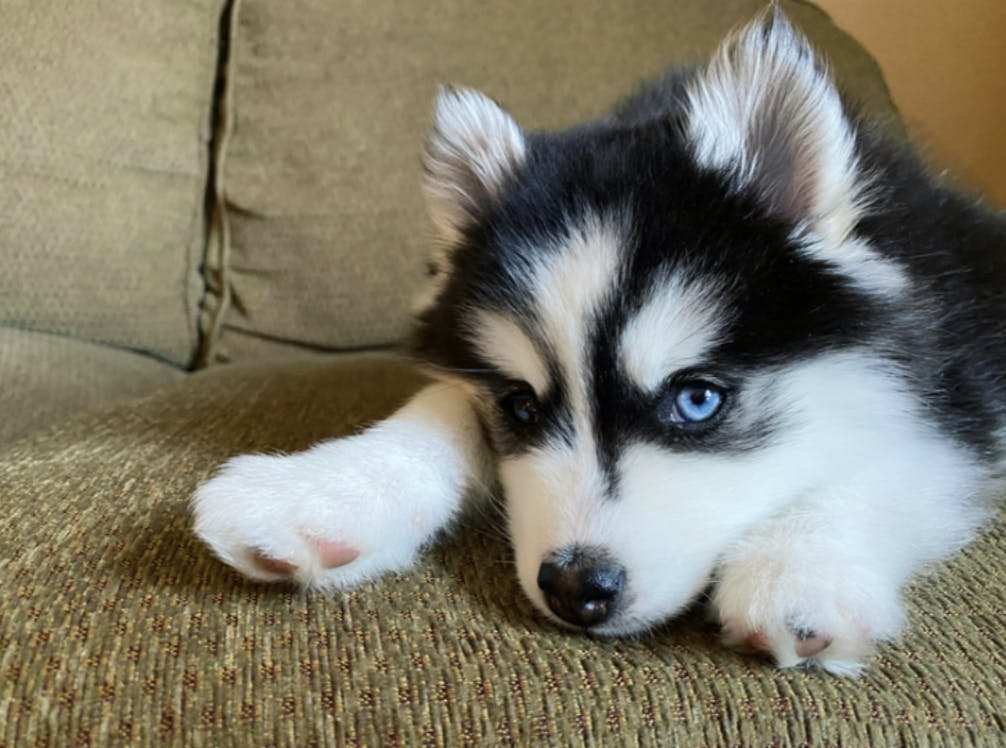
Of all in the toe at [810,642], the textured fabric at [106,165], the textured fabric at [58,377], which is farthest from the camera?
the textured fabric at [106,165]

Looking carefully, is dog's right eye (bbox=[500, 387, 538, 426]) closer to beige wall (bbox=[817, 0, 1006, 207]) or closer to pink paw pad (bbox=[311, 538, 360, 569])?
pink paw pad (bbox=[311, 538, 360, 569])

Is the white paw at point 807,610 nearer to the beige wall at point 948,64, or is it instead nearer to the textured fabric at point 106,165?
the textured fabric at point 106,165

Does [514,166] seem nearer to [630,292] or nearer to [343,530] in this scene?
[630,292]

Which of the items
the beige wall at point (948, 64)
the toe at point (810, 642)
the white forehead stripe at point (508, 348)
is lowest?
the white forehead stripe at point (508, 348)

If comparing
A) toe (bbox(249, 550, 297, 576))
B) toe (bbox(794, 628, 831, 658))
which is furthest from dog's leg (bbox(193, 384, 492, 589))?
toe (bbox(794, 628, 831, 658))

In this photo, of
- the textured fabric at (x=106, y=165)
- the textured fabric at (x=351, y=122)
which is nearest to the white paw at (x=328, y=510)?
the textured fabric at (x=351, y=122)

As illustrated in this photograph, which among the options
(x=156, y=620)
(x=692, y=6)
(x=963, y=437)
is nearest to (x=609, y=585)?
(x=156, y=620)
